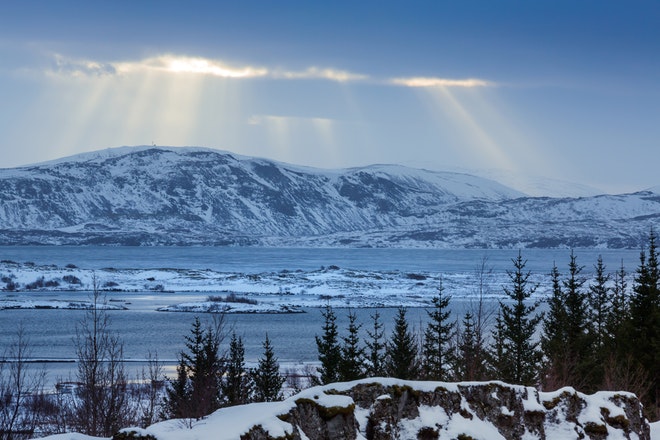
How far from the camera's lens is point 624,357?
36.1 m

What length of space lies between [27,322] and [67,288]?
187 ft

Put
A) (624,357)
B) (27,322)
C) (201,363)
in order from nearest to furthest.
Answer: (201,363)
(624,357)
(27,322)

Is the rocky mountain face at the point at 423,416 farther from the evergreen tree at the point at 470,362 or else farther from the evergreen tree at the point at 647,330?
the evergreen tree at the point at 647,330

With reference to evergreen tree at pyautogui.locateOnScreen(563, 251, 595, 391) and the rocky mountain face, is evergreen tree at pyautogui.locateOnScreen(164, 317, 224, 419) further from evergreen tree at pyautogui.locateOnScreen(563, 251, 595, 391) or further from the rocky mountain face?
evergreen tree at pyautogui.locateOnScreen(563, 251, 595, 391)

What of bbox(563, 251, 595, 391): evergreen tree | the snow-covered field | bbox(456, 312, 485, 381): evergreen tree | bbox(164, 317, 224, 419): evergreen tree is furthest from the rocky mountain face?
the snow-covered field

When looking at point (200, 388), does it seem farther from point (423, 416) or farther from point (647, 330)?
point (647, 330)

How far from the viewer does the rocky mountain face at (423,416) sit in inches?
340

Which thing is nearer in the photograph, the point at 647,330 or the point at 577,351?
the point at 647,330

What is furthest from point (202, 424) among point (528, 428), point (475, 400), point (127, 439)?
point (528, 428)

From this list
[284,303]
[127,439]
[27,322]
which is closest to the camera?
[127,439]

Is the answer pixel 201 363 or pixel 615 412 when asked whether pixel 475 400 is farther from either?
pixel 201 363

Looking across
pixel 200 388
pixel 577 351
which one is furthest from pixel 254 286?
pixel 200 388

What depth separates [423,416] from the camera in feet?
33.5

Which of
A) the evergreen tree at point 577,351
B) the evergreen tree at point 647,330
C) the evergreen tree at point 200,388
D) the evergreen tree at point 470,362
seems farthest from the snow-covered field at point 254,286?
the evergreen tree at point 647,330
